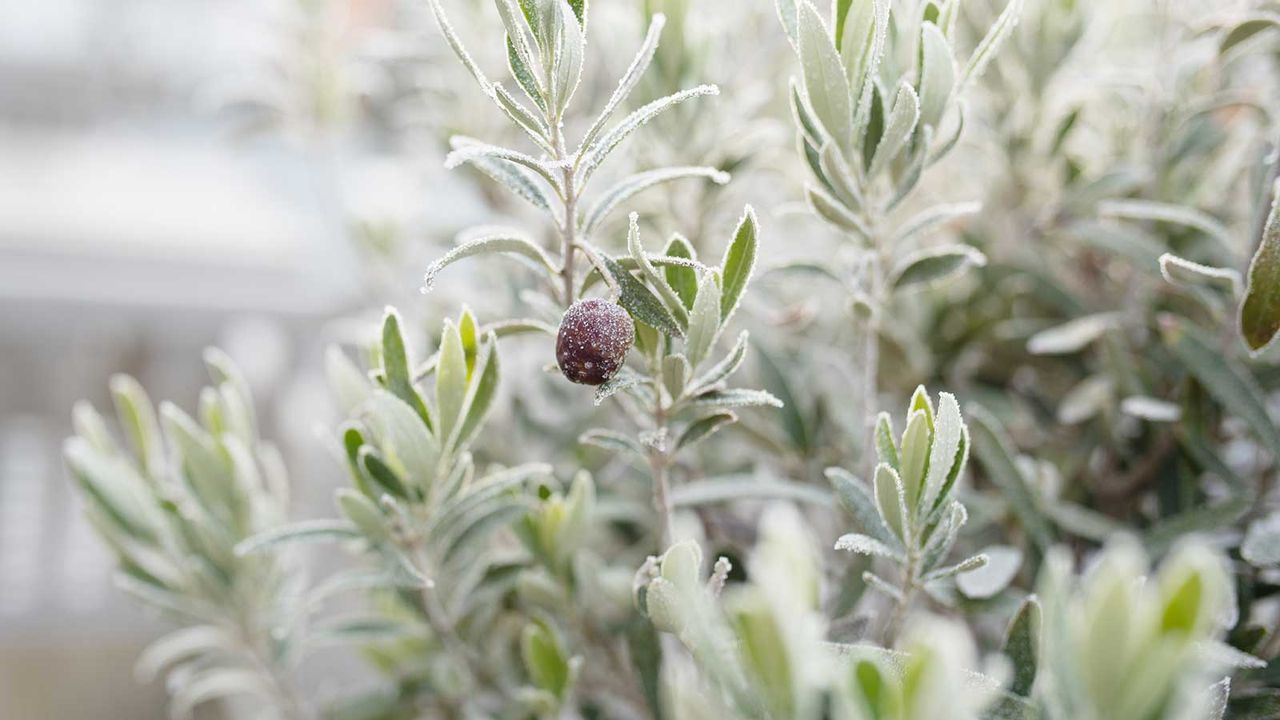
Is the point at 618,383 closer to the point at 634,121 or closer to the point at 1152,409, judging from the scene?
the point at 634,121

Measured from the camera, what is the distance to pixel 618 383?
403 millimetres

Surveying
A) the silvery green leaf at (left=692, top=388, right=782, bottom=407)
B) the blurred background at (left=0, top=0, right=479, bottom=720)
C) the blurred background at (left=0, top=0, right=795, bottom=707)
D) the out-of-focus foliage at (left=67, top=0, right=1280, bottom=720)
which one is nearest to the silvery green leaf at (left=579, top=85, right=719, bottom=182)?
the out-of-focus foliage at (left=67, top=0, right=1280, bottom=720)

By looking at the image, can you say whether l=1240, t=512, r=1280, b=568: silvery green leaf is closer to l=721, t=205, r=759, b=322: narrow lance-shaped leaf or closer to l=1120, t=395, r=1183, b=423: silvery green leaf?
l=1120, t=395, r=1183, b=423: silvery green leaf

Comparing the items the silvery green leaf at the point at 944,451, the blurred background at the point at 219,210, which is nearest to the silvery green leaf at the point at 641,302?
the silvery green leaf at the point at 944,451

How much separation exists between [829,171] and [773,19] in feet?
1.64

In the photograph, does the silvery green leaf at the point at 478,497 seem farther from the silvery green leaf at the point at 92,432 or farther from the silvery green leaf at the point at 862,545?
the silvery green leaf at the point at 92,432

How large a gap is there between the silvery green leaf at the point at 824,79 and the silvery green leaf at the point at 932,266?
9 cm

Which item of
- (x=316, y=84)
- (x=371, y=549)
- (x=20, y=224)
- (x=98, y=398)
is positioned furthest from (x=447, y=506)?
(x=20, y=224)

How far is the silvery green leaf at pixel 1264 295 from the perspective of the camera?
0.44 m


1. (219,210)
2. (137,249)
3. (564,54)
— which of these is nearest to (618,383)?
(564,54)

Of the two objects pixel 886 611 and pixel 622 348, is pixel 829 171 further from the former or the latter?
pixel 886 611

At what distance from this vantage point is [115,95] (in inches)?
90.9

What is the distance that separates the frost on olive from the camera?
38cm

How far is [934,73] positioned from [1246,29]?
22 centimetres
